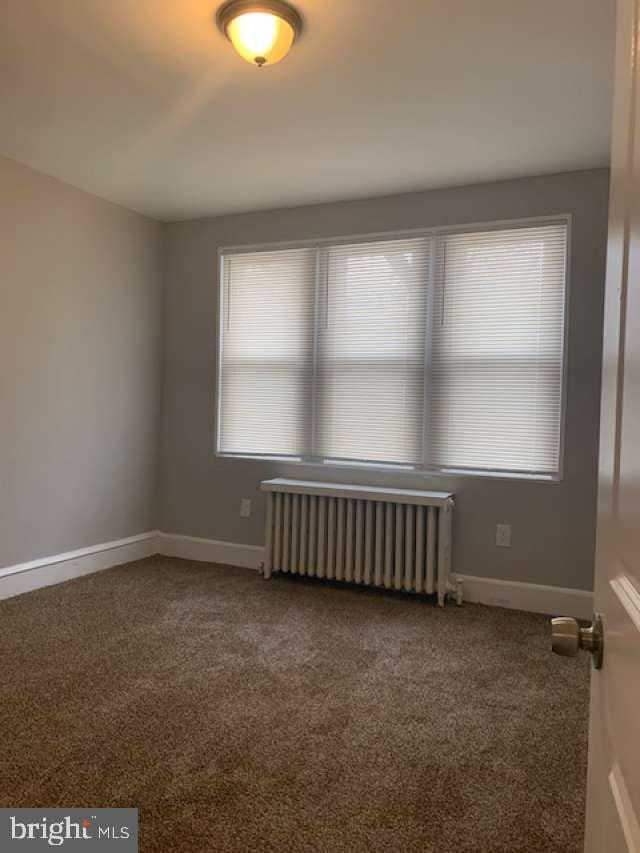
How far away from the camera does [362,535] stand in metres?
3.75

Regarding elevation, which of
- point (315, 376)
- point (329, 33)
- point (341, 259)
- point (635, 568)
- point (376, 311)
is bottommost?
point (635, 568)

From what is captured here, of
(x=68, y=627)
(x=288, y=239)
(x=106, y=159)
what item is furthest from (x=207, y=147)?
(x=68, y=627)

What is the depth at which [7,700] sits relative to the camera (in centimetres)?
227

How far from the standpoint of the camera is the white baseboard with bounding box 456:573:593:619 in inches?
134

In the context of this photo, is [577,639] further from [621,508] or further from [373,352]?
[373,352]

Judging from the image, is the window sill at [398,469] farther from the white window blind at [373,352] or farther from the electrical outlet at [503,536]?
the electrical outlet at [503,536]

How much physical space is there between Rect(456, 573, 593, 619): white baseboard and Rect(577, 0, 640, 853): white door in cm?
275

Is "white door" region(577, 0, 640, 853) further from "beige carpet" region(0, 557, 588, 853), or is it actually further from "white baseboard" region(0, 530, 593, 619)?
"white baseboard" region(0, 530, 593, 619)

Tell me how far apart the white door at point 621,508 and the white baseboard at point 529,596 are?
275 cm

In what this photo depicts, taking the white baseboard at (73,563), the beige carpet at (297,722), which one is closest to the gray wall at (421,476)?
the white baseboard at (73,563)

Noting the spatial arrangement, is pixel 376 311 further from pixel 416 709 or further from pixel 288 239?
pixel 416 709

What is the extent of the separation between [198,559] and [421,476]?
184 centimetres

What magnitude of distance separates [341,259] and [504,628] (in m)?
2.52

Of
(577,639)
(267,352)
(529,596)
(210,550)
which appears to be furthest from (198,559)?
(577,639)
